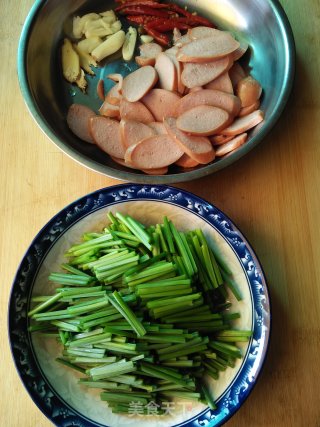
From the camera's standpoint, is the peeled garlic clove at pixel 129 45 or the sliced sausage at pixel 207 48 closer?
the sliced sausage at pixel 207 48

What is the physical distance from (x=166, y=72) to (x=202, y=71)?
114 millimetres

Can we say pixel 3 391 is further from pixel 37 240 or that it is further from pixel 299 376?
pixel 299 376

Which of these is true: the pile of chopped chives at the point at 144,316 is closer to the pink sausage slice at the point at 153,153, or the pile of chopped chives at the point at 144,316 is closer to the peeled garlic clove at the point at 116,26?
the pink sausage slice at the point at 153,153

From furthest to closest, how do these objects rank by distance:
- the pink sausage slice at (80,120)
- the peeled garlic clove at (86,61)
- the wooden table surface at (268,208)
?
1. the peeled garlic clove at (86,61)
2. the pink sausage slice at (80,120)
3. the wooden table surface at (268,208)

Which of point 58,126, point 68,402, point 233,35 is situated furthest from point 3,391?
point 233,35

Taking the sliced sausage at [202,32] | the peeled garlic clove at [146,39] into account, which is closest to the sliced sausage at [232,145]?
the sliced sausage at [202,32]

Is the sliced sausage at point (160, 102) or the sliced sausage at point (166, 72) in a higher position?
the sliced sausage at point (166, 72)

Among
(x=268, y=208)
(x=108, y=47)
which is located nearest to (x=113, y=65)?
(x=108, y=47)

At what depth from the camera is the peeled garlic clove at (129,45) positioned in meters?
1.56

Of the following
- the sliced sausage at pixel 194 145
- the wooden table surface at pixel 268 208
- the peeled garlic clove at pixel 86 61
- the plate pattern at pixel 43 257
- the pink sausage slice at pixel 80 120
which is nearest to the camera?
the plate pattern at pixel 43 257

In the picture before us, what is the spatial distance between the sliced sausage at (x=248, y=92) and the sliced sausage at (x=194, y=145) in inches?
7.2

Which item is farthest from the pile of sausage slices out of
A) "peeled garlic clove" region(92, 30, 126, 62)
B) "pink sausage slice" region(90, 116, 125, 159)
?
"peeled garlic clove" region(92, 30, 126, 62)

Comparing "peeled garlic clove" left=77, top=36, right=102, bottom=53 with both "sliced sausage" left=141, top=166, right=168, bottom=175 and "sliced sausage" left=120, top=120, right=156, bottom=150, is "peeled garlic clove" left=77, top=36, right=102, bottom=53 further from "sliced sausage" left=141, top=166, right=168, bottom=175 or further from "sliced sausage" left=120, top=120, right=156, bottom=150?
"sliced sausage" left=141, top=166, right=168, bottom=175

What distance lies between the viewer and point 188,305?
1147 millimetres
